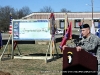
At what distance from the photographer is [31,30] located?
49.9 feet

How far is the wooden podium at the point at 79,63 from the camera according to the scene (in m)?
5.33

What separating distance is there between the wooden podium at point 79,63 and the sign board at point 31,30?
9320 mm

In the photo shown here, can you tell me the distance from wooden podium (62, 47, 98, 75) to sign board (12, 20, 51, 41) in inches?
367

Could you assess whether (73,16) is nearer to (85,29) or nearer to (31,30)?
(31,30)

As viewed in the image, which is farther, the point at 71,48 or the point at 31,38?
the point at 31,38

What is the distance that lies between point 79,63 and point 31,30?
1004cm

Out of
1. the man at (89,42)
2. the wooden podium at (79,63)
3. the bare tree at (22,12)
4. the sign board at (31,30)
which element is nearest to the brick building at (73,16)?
the bare tree at (22,12)

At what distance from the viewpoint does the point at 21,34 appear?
15.4m

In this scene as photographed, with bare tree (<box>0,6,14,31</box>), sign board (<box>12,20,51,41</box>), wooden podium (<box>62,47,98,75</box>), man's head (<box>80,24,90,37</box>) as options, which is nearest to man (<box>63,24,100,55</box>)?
man's head (<box>80,24,90,37</box>)

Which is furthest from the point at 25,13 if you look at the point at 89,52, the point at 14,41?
the point at 89,52

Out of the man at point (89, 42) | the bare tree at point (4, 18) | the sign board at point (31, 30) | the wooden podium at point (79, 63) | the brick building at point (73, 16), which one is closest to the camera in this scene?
the wooden podium at point (79, 63)

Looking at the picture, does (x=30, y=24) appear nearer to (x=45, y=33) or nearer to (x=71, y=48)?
(x=45, y=33)

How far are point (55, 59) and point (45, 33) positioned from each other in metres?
1.46

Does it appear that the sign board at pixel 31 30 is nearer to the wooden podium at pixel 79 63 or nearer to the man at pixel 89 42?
the man at pixel 89 42
